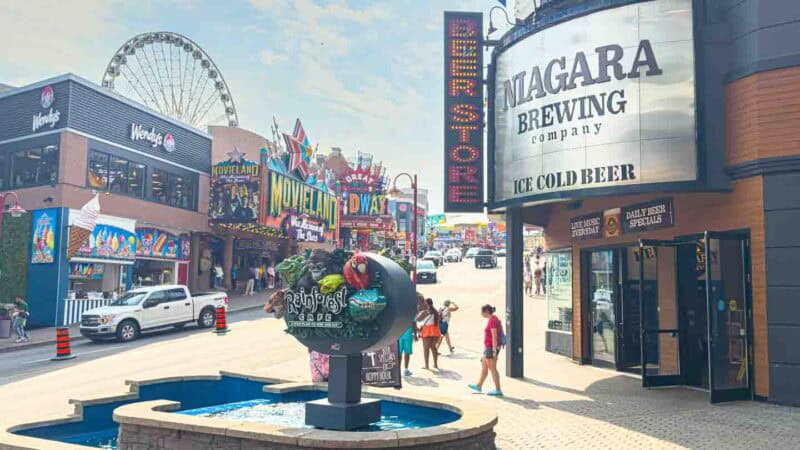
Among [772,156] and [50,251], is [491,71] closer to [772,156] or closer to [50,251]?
[772,156]

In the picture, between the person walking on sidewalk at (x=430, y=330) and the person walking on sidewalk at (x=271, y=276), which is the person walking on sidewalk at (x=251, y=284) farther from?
the person walking on sidewalk at (x=430, y=330)

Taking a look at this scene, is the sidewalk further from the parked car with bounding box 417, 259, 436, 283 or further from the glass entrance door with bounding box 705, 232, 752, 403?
the glass entrance door with bounding box 705, 232, 752, 403

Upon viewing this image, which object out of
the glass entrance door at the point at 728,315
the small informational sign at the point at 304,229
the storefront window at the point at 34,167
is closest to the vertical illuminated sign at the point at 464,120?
the glass entrance door at the point at 728,315

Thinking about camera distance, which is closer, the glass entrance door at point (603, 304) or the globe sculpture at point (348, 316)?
the globe sculpture at point (348, 316)

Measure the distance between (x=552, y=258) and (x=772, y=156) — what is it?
8.54 metres

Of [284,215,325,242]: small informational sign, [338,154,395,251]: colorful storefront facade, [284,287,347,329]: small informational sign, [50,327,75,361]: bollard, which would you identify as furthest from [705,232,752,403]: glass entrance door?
[338,154,395,251]: colorful storefront facade

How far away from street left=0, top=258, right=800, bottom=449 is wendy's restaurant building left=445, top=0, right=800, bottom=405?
3.08 ft

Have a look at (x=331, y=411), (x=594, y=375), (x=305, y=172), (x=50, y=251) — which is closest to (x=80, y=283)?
(x=50, y=251)

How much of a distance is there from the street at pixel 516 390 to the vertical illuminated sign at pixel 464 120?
429 centimetres

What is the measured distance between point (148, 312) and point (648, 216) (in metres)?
17.6

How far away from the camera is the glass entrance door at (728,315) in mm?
12000

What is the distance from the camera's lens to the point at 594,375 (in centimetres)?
1563

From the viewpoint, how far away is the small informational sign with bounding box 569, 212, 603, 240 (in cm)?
1656

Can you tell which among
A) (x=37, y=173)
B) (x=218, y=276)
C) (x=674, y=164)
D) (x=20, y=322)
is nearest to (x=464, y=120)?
(x=674, y=164)
